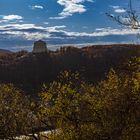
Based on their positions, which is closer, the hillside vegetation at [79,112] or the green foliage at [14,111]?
the hillside vegetation at [79,112]

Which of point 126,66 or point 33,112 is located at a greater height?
point 126,66

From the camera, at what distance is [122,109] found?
21984mm

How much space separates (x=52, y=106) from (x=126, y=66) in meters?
8.68

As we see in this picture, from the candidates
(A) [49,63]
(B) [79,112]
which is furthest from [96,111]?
(A) [49,63]

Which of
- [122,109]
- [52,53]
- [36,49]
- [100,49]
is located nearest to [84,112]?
[122,109]

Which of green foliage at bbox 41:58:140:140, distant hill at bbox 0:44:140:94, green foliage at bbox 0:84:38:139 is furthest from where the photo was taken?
distant hill at bbox 0:44:140:94

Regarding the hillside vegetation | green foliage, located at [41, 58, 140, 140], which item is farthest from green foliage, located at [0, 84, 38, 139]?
green foliage, located at [41, 58, 140, 140]

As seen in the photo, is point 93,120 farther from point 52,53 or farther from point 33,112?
point 52,53

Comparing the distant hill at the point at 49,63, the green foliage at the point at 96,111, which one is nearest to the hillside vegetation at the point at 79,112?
Result: the green foliage at the point at 96,111

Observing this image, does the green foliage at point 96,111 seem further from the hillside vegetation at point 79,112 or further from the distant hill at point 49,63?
the distant hill at point 49,63

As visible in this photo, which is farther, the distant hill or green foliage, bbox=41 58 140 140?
the distant hill

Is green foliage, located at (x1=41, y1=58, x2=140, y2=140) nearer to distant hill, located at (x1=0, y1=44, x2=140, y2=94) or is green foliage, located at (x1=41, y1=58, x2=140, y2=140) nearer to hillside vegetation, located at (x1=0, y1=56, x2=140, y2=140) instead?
hillside vegetation, located at (x1=0, y1=56, x2=140, y2=140)

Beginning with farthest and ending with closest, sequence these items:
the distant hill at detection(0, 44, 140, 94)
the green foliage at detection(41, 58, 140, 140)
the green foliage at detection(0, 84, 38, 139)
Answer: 1. the distant hill at detection(0, 44, 140, 94)
2. the green foliage at detection(0, 84, 38, 139)
3. the green foliage at detection(41, 58, 140, 140)

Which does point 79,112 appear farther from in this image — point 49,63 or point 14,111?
point 49,63
